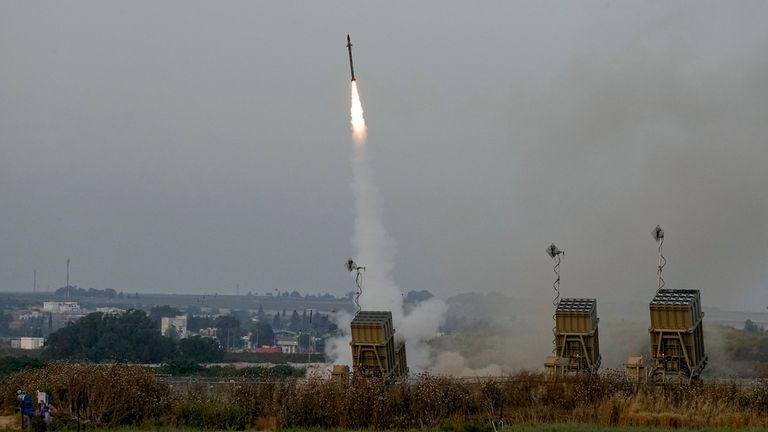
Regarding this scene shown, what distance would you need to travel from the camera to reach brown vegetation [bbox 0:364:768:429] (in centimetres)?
2648

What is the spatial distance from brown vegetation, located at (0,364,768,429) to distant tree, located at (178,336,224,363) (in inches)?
1666

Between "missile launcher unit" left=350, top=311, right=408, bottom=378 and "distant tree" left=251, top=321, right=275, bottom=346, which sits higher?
"distant tree" left=251, top=321, right=275, bottom=346

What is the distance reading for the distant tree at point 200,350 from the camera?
7100 centimetres

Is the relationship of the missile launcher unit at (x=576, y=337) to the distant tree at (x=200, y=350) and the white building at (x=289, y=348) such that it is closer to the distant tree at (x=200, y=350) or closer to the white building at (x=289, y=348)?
the distant tree at (x=200, y=350)

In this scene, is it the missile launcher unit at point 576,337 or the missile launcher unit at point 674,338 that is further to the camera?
the missile launcher unit at point 576,337

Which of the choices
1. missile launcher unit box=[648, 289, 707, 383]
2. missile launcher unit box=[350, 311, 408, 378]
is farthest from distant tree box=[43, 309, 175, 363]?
missile launcher unit box=[648, 289, 707, 383]

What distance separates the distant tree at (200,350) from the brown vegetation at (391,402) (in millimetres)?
42319

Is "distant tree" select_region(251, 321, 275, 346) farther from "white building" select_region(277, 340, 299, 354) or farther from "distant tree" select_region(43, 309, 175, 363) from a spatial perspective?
"distant tree" select_region(43, 309, 175, 363)

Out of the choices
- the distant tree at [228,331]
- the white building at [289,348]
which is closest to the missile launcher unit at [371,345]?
the white building at [289,348]

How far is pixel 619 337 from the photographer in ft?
168

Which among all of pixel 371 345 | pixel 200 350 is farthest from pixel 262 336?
pixel 371 345

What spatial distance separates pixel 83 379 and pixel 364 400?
260 inches

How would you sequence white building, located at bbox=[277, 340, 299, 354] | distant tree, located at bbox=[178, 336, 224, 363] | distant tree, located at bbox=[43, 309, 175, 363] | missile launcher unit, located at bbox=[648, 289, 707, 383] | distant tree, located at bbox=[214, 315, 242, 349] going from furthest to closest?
distant tree, located at bbox=[214, 315, 242, 349] < white building, located at bbox=[277, 340, 299, 354] < distant tree, located at bbox=[178, 336, 224, 363] < distant tree, located at bbox=[43, 309, 175, 363] < missile launcher unit, located at bbox=[648, 289, 707, 383]

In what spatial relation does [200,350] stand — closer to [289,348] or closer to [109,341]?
[109,341]
